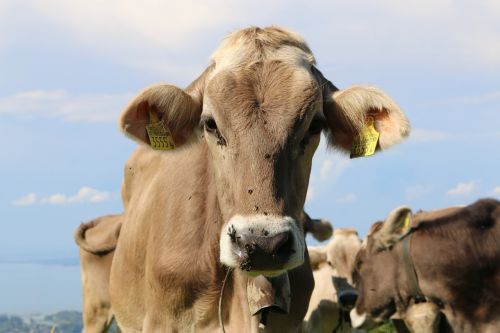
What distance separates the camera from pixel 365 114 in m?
5.82

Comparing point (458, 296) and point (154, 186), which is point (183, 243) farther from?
point (458, 296)

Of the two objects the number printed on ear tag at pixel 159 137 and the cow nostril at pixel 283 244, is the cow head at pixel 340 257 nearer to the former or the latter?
the number printed on ear tag at pixel 159 137

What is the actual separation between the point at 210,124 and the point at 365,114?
1036 millimetres

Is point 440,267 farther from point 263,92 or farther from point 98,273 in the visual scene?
point 263,92

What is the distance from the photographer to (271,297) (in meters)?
5.66

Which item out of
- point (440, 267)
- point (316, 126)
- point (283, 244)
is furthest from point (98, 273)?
point (283, 244)

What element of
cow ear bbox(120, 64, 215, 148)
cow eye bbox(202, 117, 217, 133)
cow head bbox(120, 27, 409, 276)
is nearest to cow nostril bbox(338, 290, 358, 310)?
cow head bbox(120, 27, 409, 276)

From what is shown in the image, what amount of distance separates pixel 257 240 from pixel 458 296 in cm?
842

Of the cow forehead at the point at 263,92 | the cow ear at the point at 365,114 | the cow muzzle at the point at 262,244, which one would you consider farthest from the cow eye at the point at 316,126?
the cow muzzle at the point at 262,244

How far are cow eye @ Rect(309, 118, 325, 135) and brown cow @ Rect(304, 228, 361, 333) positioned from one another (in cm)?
677

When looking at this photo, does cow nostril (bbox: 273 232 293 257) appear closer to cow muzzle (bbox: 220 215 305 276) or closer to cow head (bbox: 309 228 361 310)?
cow muzzle (bbox: 220 215 305 276)

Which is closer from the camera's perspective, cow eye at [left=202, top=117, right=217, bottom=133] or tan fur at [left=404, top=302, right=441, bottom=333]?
cow eye at [left=202, top=117, right=217, bottom=133]

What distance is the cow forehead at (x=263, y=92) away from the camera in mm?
5137

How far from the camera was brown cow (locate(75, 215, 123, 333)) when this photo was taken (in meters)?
10.1
